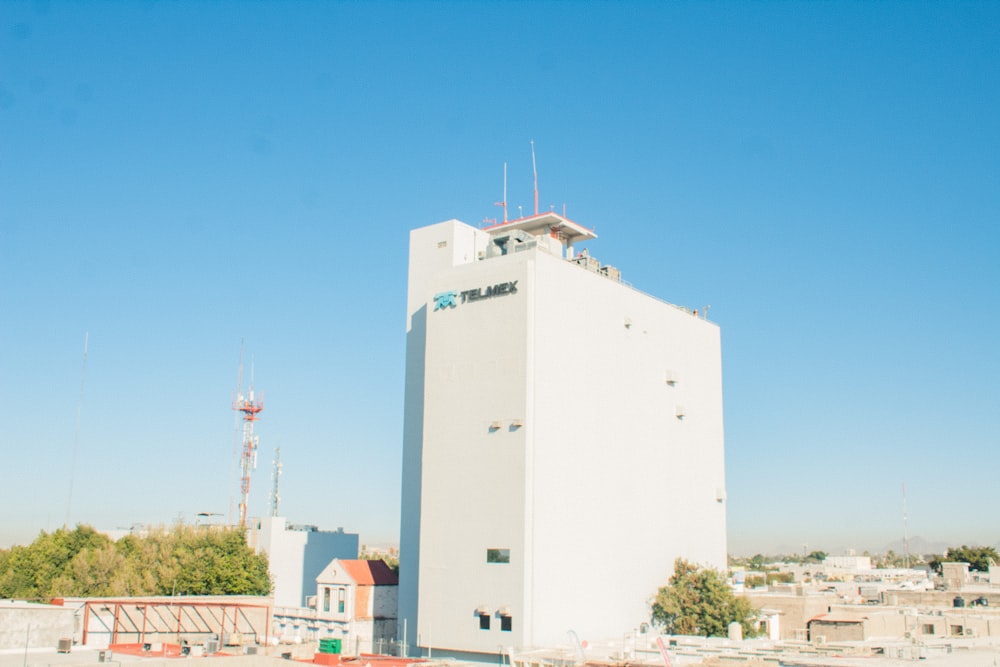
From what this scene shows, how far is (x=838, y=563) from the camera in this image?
636 feet

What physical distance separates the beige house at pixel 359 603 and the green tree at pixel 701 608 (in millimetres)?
19655

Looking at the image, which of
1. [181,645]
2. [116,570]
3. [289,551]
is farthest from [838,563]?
[181,645]

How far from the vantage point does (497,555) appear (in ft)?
166

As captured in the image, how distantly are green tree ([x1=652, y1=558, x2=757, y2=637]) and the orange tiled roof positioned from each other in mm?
20039

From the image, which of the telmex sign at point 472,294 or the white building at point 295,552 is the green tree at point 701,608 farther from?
the white building at point 295,552

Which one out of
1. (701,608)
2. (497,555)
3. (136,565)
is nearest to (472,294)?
(497,555)

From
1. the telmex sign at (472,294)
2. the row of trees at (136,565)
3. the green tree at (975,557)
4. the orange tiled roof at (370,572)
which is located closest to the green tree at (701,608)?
the orange tiled roof at (370,572)

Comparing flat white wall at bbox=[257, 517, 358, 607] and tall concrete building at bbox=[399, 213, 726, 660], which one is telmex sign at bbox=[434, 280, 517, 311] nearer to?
tall concrete building at bbox=[399, 213, 726, 660]

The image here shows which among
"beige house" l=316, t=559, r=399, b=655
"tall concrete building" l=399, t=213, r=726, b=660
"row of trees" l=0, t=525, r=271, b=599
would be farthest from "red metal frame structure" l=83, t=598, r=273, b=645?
"row of trees" l=0, t=525, r=271, b=599

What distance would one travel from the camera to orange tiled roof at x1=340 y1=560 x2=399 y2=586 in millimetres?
66000

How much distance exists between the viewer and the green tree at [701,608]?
58.2 meters

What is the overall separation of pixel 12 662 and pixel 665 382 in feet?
140

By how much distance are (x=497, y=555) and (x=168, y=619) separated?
21879 millimetres

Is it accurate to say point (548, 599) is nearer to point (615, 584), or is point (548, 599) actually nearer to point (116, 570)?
point (615, 584)
